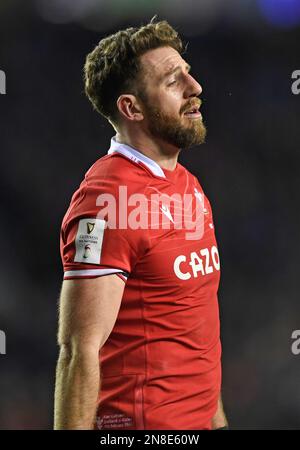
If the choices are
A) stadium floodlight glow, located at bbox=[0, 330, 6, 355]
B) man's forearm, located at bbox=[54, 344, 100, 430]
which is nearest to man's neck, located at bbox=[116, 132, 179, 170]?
man's forearm, located at bbox=[54, 344, 100, 430]

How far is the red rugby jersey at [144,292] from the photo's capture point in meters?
1.79

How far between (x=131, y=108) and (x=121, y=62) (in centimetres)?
14

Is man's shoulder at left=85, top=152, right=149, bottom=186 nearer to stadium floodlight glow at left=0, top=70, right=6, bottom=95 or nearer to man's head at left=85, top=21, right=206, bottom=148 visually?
man's head at left=85, top=21, right=206, bottom=148

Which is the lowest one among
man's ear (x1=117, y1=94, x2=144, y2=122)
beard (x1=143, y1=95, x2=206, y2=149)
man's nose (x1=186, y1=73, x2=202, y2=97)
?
beard (x1=143, y1=95, x2=206, y2=149)

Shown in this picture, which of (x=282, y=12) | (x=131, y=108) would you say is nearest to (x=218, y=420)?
(x=131, y=108)

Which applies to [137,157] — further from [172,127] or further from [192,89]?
[192,89]

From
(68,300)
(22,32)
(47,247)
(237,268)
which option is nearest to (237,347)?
(237,268)

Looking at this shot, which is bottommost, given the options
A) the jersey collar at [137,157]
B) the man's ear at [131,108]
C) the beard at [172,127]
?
the jersey collar at [137,157]

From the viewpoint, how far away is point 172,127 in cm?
201

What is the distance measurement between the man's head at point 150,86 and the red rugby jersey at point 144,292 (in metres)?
0.16

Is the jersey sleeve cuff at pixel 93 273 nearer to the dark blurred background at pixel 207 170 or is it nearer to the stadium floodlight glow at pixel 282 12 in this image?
the dark blurred background at pixel 207 170

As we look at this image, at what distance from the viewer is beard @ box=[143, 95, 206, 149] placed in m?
2.02

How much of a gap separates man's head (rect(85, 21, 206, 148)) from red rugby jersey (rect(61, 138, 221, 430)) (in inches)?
6.3

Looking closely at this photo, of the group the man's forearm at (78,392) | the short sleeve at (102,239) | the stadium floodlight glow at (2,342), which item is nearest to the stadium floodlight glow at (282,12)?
the stadium floodlight glow at (2,342)
